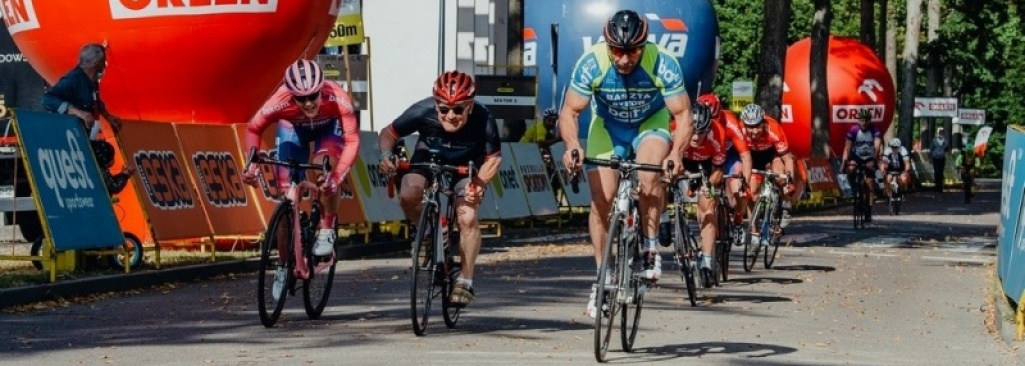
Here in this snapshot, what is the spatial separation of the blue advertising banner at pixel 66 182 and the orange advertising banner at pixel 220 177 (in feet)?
6.78

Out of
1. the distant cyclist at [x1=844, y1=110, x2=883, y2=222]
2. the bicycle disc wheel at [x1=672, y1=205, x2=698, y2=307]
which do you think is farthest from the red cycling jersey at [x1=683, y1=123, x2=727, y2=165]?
the distant cyclist at [x1=844, y1=110, x2=883, y2=222]

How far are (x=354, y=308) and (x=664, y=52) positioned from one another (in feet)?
10.5

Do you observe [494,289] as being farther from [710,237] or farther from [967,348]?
[967,348]

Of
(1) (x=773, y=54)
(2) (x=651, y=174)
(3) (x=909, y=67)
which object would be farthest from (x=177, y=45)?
(3) (x=909, y=67)

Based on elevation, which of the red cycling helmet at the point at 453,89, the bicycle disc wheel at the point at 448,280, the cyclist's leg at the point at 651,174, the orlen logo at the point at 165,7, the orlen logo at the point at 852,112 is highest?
the red cycling helmet at the point at 453,89

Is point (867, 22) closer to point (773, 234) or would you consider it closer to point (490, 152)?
point (773, 234)

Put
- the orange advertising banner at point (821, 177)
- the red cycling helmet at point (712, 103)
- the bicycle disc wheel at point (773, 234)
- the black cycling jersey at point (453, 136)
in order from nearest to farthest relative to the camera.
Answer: the black cycling jersey at point (453, 136) → the red cycling helmet at point (712, 103) → the bicycle disc wheel at point (773, 234) → the orange advertising banner at point (821, 177)

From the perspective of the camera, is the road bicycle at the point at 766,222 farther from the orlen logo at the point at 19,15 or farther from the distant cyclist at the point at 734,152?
the orlen logo at the point at 19,15

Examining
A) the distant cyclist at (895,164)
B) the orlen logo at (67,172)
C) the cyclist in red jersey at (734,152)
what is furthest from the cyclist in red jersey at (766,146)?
the distant cyclist at (895,164)

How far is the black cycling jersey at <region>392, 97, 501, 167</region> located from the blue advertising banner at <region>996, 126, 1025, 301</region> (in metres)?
3.53

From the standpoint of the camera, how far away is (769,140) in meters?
20.7

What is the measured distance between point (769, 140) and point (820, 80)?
28.3 m

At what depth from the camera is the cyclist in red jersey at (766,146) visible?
66.7ft

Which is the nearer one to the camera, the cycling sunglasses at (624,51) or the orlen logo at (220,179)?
the cycling sunglasses at (624,51)
